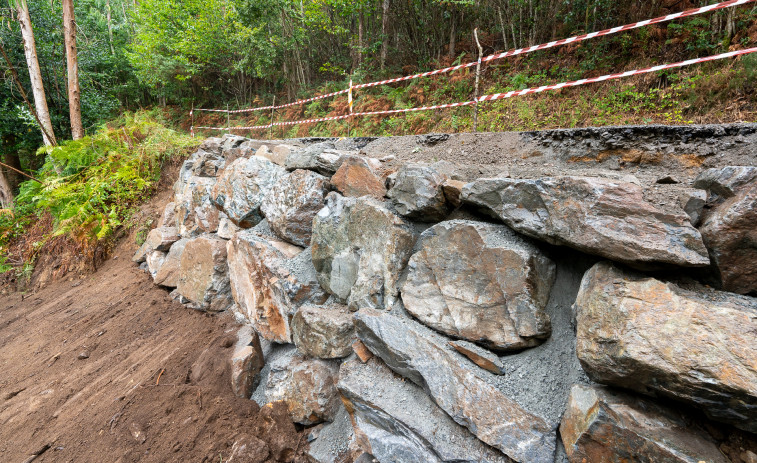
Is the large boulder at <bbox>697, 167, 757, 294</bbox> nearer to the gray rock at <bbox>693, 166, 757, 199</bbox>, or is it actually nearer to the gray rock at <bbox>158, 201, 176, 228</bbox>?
the gray rock at <bbox>693, 166, 757, 199</bbox>

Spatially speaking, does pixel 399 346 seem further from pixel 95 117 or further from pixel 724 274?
pixel 95 117

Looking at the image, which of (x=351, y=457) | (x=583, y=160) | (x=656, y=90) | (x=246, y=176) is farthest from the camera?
(x=656, y=90)

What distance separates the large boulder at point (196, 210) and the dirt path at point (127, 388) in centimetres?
Answer: 104

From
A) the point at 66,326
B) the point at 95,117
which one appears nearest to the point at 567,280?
the point at 66,326

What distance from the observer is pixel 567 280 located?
200cm

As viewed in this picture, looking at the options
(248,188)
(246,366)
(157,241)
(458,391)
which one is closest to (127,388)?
(246,366)

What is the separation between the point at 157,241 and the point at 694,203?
6.41m

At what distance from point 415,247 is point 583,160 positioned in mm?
1605

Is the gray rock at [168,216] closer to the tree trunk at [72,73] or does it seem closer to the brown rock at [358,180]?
the brown rock at [358,180]

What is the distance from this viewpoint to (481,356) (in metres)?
2.01

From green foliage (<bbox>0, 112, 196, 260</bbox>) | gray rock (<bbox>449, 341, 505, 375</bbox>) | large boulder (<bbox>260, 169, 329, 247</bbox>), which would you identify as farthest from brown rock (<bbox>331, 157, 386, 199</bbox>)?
green foliage (<bbox>0, 112, 196, 260</bbox>)

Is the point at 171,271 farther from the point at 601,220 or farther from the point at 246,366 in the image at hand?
the point at 601,220

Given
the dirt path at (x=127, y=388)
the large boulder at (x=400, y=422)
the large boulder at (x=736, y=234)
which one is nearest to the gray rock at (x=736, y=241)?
the large boulder at (x=736, y=234)

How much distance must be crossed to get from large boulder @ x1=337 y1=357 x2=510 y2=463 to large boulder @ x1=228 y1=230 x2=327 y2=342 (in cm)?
90
